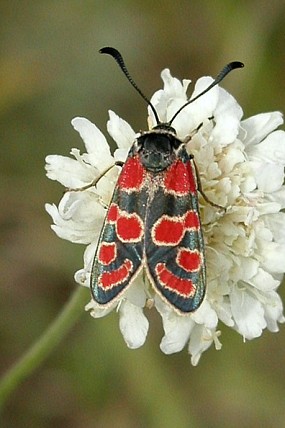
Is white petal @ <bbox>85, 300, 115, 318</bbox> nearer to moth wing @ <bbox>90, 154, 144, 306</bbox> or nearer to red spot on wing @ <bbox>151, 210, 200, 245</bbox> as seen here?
moth wing @ <bbox>90, 154, 144, 306</bbox>

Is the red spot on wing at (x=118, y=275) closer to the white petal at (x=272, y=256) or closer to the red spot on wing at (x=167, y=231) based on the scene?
the red spot on wing at (x=167, y=231)

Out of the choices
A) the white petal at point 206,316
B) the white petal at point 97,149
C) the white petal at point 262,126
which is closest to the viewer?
the white petal at point 206,316

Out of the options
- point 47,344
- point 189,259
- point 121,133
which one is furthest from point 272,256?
point 47,344

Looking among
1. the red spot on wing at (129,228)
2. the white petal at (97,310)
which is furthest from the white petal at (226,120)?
the white petal at (97,310)

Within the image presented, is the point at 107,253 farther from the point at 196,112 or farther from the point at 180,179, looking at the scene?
the point at 196,112

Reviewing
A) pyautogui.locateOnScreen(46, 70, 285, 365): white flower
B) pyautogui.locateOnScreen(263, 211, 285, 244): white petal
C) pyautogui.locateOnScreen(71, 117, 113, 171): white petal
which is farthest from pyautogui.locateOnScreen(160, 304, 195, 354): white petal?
pyautogui.locateOnScreen(71, 117, 113, 171): white petal
